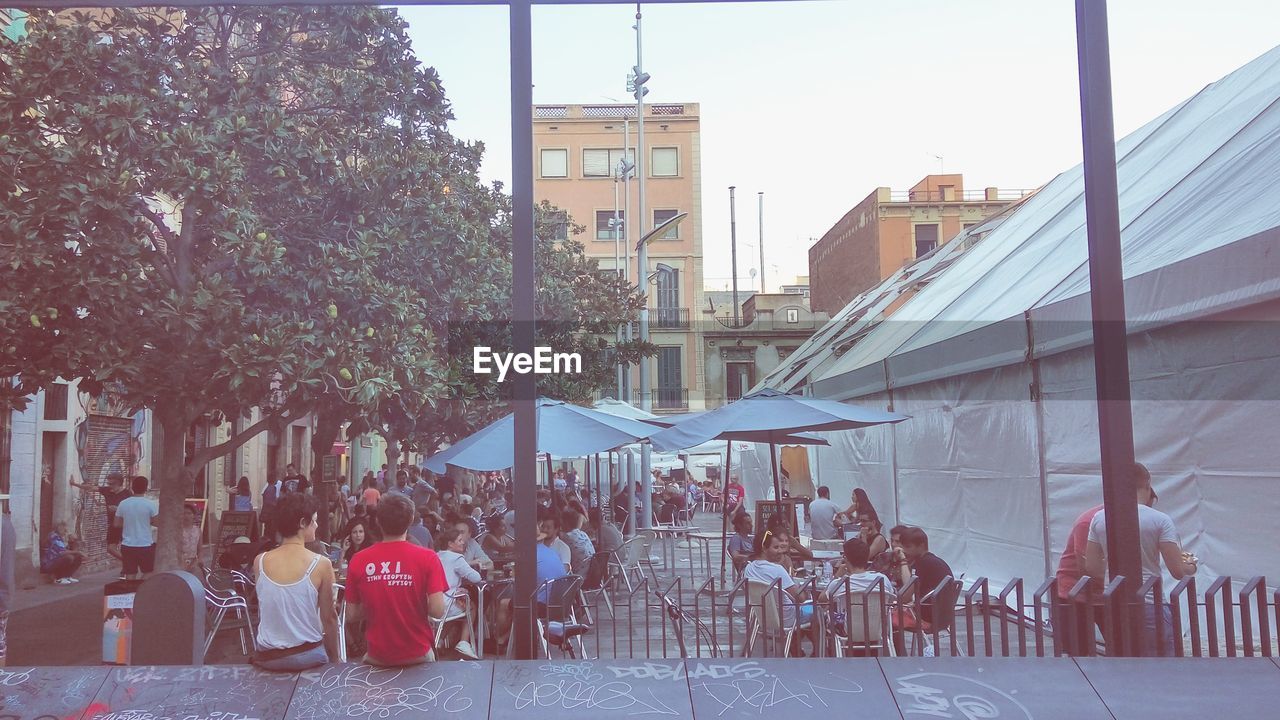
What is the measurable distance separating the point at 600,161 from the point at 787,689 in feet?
85.5

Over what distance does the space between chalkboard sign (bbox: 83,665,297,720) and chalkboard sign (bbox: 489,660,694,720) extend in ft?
3.48

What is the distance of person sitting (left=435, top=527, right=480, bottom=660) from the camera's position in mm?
7957

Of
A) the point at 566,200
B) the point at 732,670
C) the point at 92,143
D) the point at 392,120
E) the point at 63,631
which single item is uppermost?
the point at 566,200

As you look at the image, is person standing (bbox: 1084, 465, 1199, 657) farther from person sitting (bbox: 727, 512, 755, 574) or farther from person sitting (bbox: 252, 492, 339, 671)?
person sitting (bbox: 727, 512, 755, 574)

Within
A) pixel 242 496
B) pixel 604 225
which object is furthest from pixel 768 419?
pixel 604 225

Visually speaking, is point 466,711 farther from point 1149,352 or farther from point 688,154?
point 688,154

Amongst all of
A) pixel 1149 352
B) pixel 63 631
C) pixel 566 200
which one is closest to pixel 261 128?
pixel 63 631

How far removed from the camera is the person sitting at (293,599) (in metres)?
5.31

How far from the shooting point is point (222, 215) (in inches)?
420

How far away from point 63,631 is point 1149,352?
11008mm

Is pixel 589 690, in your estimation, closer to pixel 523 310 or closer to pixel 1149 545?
pixel 523 310

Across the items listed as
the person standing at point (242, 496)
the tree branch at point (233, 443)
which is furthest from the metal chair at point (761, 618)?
the person standing at point (242, 496)

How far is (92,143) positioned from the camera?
10297mm

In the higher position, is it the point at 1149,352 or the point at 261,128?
the point at 261,128
